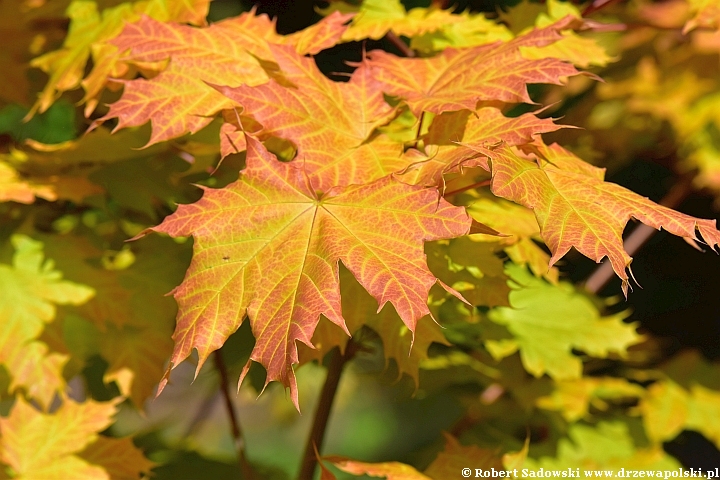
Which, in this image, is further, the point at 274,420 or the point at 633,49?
the point at 274,420

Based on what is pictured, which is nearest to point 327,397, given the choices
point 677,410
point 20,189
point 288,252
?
point 288,252

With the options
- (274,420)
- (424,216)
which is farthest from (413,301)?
(274,420)

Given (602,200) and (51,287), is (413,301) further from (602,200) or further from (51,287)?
(51,287)

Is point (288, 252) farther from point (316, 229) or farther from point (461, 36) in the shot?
point (461, 36)

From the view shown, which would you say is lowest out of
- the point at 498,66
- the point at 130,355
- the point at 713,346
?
the point at 713,346

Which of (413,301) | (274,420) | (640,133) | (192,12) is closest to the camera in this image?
(413,301)

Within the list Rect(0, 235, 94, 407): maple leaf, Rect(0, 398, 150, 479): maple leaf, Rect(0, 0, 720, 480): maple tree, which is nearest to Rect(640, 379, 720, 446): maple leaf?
Rect(0, 0, 720, 480): maple tree

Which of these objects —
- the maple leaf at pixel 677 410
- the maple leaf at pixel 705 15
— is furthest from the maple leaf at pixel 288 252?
the maple leaf at pixel 677 410

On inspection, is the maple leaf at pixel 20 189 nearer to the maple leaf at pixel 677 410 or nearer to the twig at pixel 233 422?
the twig at pixel 233 422
